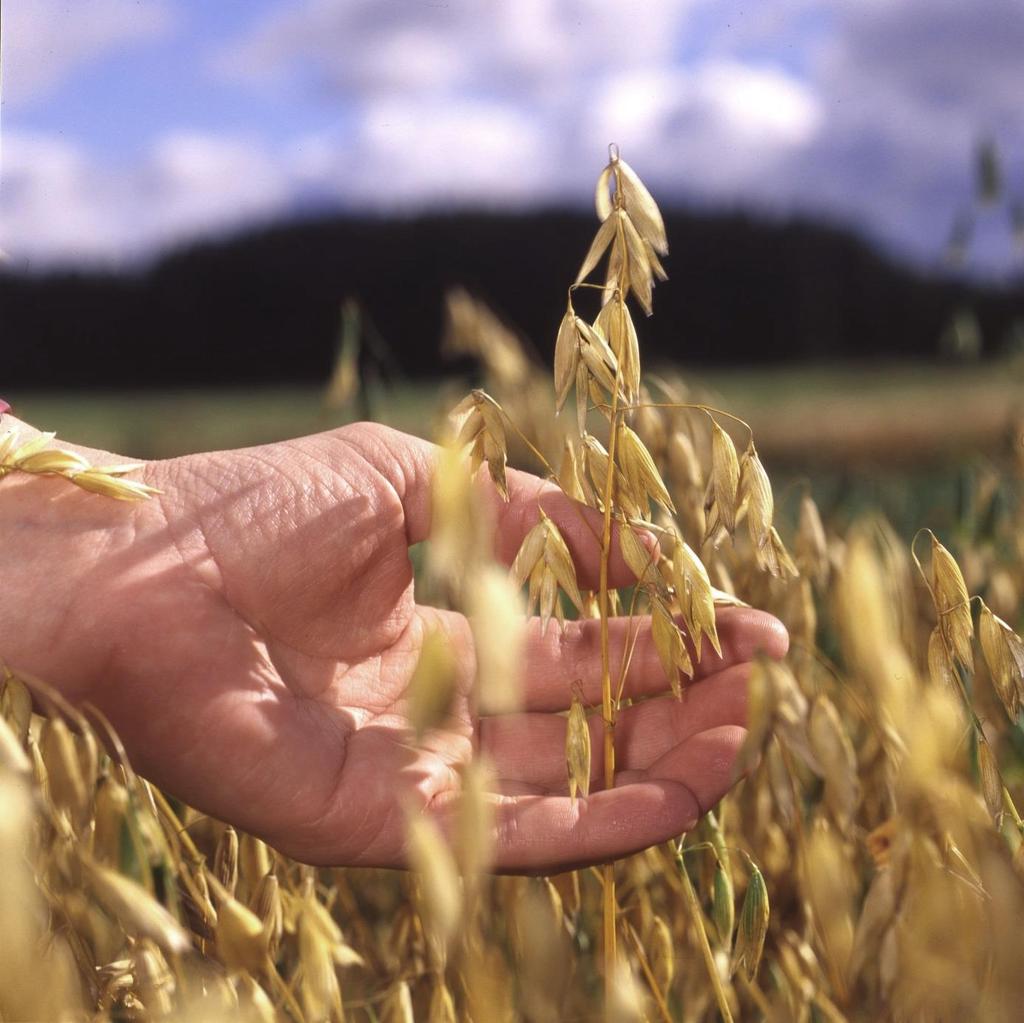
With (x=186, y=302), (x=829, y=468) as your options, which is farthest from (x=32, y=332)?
(x=829, y=468)

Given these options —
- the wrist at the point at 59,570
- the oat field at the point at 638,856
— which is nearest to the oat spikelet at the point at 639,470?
the oat field at the point at 638,856

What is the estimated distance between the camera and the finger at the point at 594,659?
0.99 metres

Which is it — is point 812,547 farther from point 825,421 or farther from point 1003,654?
point 825,421

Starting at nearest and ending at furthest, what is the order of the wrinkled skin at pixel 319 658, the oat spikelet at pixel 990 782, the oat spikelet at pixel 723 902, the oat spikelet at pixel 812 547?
the oat spikelet at pixel 990 782 < the oat spikelet at pixel 723 902 < the wrinkled skin at pixel 319 658 < the oat spikelet at pixel 812 547

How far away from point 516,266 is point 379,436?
13.3 m

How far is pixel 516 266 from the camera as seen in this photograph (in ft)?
46.3

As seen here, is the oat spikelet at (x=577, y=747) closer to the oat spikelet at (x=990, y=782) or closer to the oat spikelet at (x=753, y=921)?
the oat spikelet at (x=753, y=921)

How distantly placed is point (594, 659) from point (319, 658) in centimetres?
26

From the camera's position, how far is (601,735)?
42.2 inches

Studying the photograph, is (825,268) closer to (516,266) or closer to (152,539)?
(516,266)

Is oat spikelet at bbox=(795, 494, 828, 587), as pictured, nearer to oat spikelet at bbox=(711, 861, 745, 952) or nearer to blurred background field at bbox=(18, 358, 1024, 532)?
blurred background field at bbox=(18, 358, 1024, 532)

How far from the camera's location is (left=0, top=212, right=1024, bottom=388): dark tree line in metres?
12.2

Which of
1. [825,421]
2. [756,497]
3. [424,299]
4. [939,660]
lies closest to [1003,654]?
[939,660]

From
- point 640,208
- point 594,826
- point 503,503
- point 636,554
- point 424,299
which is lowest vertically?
point 424,299
